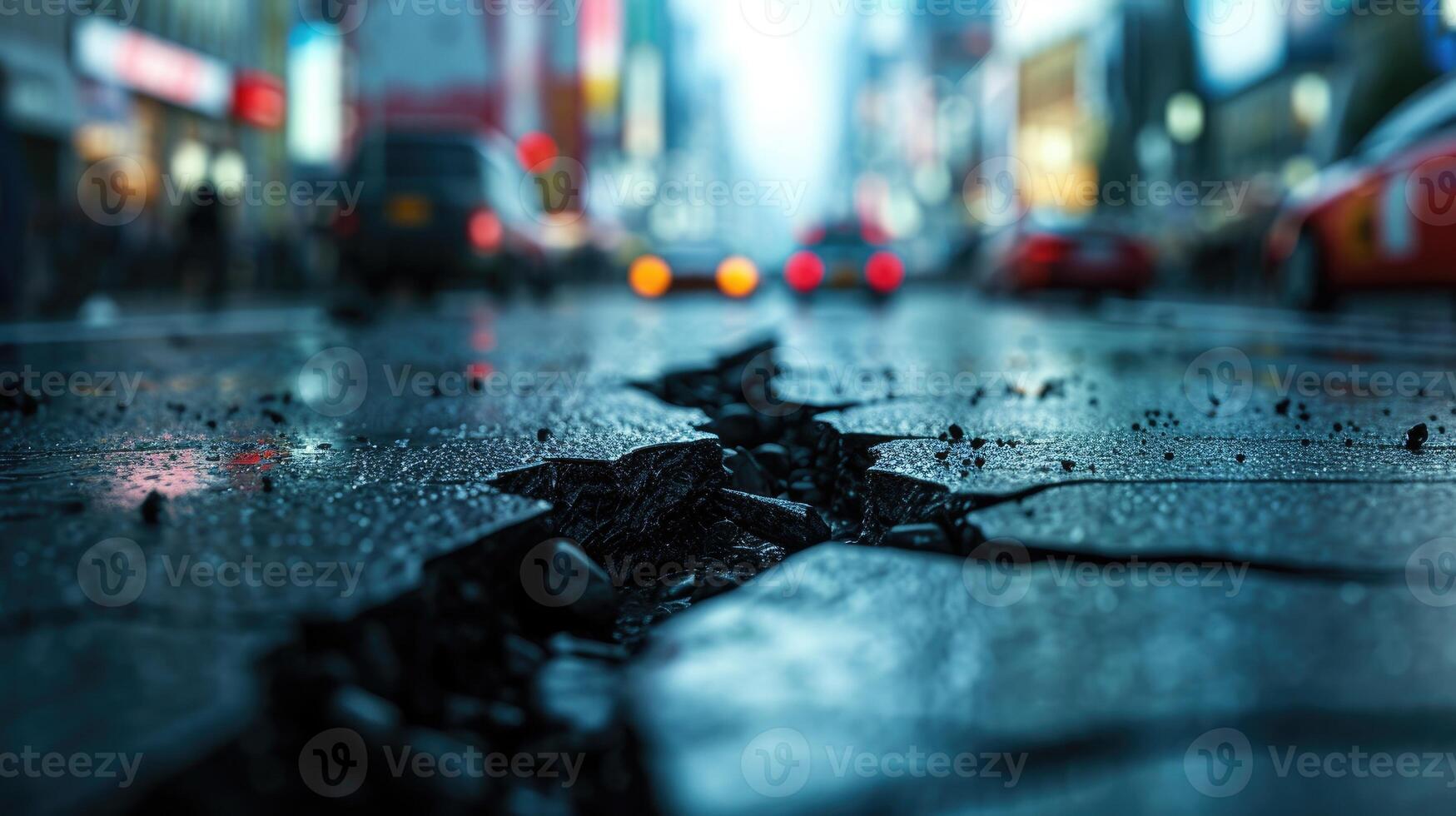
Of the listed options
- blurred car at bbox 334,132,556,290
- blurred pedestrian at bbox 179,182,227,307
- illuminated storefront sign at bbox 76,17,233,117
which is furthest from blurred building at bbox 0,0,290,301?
Result: blurred car at bbox 334,132,556,290

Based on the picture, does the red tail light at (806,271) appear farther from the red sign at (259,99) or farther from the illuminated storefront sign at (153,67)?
the red sign at (259,99)

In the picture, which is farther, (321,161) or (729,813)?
(321,161)

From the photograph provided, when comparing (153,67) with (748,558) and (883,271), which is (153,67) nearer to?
(883,271)

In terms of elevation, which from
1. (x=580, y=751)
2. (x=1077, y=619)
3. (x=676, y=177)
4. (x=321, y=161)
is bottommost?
(x=580, y=751)

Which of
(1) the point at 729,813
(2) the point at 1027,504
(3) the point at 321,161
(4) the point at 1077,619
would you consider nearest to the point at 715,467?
(2) the point at 1027,504

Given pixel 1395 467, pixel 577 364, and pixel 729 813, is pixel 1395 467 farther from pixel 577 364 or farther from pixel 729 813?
pixel 577 364

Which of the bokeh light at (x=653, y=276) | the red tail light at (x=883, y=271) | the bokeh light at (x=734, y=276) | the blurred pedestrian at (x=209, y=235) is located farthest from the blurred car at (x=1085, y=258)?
the blurred pedestrian at (x=209, y=235)

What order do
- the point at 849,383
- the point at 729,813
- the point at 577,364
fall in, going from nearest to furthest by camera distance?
the point at 729,813, the point at 849,383, the point at 577,364

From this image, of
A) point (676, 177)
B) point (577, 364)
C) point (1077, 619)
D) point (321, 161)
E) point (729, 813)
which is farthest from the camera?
point (676, 177)
